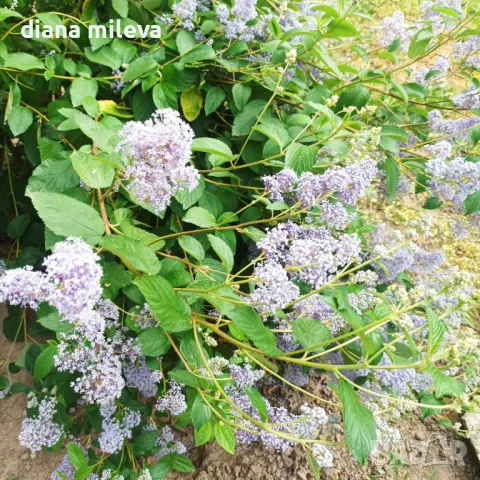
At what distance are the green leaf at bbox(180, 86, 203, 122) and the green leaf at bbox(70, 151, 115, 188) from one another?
2.46 feet

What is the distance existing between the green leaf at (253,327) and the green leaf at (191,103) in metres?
1.08

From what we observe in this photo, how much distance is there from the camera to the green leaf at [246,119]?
1837 mm

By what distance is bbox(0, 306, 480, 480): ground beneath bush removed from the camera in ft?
7.05

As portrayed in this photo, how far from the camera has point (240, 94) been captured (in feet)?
6.03

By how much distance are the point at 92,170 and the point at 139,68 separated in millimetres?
663

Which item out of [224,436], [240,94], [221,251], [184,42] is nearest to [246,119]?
[240,94]

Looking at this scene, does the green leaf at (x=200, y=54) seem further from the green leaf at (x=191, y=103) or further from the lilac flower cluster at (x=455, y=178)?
the lilac flower cluster at (x=455, y=178)

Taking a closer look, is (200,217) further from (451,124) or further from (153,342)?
(451,124)

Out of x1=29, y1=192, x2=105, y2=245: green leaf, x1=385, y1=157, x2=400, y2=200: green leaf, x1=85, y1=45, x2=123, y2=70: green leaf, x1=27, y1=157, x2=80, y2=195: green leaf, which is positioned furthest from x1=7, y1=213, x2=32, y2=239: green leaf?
x1=385, y1=157, x2=400, y2=200: green leaf

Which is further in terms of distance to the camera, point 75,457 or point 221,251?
point 75,457

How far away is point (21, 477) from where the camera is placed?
2.09 m

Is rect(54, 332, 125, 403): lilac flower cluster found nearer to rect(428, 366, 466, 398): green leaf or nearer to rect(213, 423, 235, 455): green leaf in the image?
rect(213, 423, 235, 455): green leaf

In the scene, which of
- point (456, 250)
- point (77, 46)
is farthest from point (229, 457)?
point (456, 250)

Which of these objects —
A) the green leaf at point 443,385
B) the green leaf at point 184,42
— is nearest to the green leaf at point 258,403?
the green leaf at point 443,385
